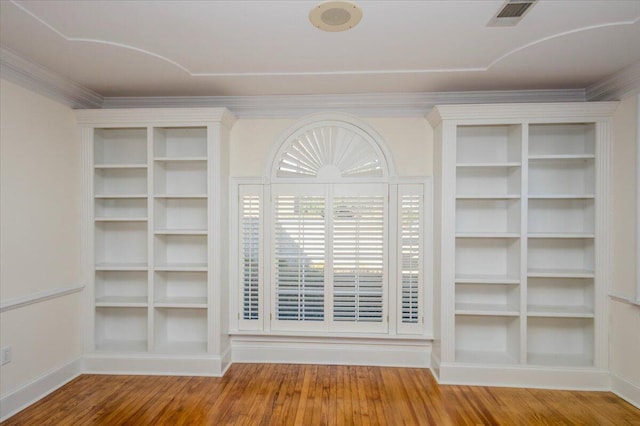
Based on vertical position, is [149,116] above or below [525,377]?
above

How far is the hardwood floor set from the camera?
254cm

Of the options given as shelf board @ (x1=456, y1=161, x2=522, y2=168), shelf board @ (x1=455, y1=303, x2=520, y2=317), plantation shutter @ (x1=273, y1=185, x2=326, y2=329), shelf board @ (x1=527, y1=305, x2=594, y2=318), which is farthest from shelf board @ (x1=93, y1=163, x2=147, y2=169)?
shelf board @ (x1=527, y1=305, x2=594, y2=318)

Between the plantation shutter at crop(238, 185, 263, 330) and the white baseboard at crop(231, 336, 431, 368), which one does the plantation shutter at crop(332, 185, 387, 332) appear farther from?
the plantation shutter at crop(238, 185, 263, 330)

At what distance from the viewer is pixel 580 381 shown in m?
3.00

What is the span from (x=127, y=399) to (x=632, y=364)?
12.7 ft

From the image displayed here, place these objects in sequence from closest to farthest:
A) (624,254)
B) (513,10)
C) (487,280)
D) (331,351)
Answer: (513,10)
(624,254)
(487,280)
(331,351)

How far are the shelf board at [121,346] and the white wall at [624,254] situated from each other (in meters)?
3.98

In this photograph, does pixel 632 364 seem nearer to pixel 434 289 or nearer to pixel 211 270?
pixel 434 289

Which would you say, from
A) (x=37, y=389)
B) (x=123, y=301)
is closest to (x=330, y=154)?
(x=123, y=301)

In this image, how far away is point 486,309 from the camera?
3189 mm

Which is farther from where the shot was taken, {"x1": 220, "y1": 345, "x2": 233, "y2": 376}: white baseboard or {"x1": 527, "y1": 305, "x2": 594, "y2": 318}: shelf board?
{"x1": 220, "y1": 345, "x2": 233, "y2": 376}: white baseboard

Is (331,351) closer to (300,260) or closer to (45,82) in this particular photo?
(300,260)

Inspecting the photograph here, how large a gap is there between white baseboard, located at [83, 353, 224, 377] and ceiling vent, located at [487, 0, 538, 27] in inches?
128

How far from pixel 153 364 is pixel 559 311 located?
3.52 metres
